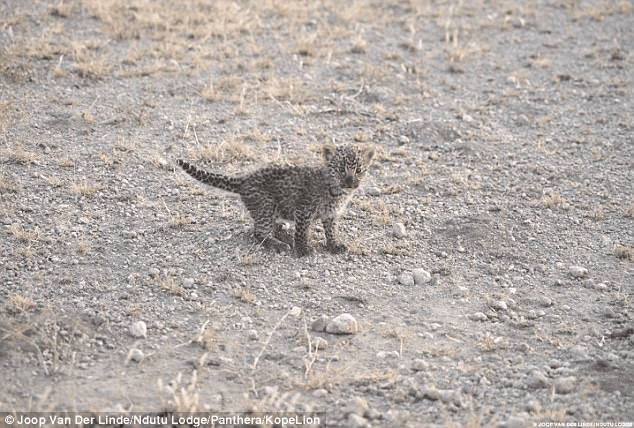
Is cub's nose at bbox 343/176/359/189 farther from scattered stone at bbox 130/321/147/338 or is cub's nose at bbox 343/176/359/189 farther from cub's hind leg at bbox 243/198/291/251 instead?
scattered stone at bbox 130/321/147/338

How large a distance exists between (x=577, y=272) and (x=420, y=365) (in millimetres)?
2854

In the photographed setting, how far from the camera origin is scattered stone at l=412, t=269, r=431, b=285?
345 inches

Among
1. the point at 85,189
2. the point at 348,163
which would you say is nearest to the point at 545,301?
the point at 348,163

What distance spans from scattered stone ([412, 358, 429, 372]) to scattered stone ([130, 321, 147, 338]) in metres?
2.72

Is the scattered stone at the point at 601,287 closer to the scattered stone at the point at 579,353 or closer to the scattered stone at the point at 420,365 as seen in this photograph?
the scattered stone at the point at 579,353

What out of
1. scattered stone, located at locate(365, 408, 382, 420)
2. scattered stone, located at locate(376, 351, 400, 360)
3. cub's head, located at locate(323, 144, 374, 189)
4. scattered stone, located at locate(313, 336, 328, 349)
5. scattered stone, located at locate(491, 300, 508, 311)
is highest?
cub's head, located at locate(323, 144, 374, 189)

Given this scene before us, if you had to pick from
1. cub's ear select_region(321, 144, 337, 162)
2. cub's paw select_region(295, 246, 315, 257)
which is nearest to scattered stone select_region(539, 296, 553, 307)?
cub's paw select_region(295, 246, 315, 257)

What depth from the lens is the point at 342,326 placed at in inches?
303

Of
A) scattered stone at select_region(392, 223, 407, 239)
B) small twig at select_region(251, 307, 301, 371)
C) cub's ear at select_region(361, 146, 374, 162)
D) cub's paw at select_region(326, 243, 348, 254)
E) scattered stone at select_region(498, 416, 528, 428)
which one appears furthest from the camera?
scattered stone at select_region(392, 223, 407, 239)

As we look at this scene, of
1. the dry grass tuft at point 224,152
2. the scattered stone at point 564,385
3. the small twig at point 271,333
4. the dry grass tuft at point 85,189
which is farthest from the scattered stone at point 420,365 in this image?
the dry grass tuft at point 85,189

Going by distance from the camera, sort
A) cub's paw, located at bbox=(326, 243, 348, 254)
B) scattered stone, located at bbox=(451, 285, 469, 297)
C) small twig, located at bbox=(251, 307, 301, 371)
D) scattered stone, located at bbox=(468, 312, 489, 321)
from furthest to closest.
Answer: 1. cub's paw, located at bbox=(326, 243, 348, 254)
2. scattered stone, located at bbox=(451, 285, 469, 297)
3. scattered stone, located at bbox=(468, 312, 489, 321)
4. small twig, located at bbox=(251, 307, 301, 371)

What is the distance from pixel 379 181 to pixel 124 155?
3842 millimetres

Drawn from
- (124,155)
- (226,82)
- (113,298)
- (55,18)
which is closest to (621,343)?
(113,298)

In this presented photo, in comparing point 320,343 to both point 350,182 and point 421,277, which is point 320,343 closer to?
point 421,277
